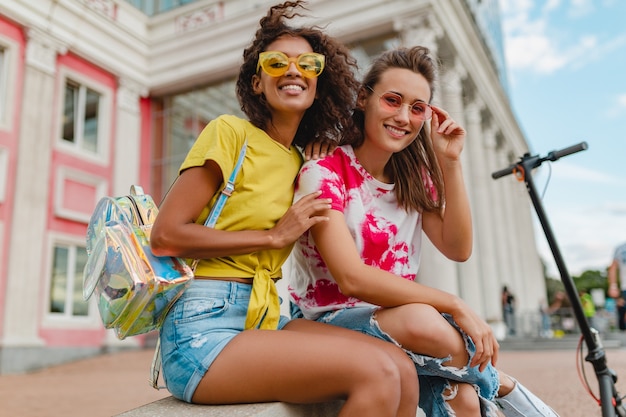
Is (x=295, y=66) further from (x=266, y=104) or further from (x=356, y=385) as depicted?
(x=356, y=385)

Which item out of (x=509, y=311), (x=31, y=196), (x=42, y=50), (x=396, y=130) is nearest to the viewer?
(x=396, y=130)

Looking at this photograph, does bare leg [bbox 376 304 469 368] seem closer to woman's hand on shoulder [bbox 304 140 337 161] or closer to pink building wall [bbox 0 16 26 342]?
woman's hand on shoulder [bbox 304 140 337 161]

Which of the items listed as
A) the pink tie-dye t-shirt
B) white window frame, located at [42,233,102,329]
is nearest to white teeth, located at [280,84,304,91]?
the pink tie-dye t-shirt

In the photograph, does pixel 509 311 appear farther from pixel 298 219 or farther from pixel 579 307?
pixel 298 219

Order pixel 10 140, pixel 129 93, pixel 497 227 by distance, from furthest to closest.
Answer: pixel 497 227 < pixel 129 93 < pixel 10 140

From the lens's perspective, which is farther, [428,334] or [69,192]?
[69,192]

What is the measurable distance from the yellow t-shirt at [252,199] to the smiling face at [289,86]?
0.16m

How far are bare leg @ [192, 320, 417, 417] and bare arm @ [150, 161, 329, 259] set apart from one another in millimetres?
277

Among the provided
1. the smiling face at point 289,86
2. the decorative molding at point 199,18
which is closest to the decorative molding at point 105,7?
the decorative molding at point 199,18

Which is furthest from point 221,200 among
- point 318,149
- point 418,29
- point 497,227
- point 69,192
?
point 497,227

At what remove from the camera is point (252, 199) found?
1.83m

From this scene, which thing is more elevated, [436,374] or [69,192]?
[69,192]

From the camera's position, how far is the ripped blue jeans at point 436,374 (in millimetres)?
1749

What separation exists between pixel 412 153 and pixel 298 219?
742 mm
